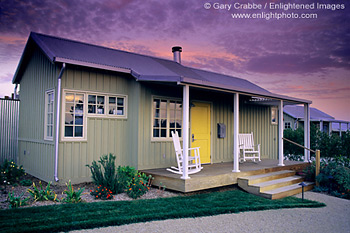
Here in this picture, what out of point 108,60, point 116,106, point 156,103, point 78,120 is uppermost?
point 108,60

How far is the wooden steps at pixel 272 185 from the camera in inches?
265

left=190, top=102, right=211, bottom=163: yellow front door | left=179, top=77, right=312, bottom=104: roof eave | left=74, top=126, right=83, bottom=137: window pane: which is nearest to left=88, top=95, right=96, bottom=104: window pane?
left=74, top=126, right=83, bottom=137: window pane

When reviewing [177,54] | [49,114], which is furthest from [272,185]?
[177,54]

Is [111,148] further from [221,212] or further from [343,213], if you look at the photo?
[343,213]

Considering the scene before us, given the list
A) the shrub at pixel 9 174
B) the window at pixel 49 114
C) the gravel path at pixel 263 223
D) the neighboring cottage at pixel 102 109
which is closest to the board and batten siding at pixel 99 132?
the neighboring cottage at pixel 102 109

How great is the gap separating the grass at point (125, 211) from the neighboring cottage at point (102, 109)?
1.43m

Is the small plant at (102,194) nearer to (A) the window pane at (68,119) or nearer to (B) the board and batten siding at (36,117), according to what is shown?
(B) the board and batten siding at (36,117)

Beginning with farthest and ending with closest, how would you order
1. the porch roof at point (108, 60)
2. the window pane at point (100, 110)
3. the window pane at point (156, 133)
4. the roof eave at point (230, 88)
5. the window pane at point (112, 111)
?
the window pane at point (156, 133)
the window pane at point (112, 111)
the window pane at point (100, 110)
the porch roof at point (108, 60)
the roof eave at point (230, 88)

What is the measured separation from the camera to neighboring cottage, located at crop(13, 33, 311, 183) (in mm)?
6648

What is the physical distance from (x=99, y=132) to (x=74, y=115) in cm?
74

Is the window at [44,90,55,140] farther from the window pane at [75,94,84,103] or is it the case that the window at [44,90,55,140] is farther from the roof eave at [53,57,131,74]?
the roof eave at [53,57,131,74]

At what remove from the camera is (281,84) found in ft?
52.0

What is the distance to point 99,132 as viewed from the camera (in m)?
7.16

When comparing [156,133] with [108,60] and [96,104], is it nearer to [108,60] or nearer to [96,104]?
[96,104]
